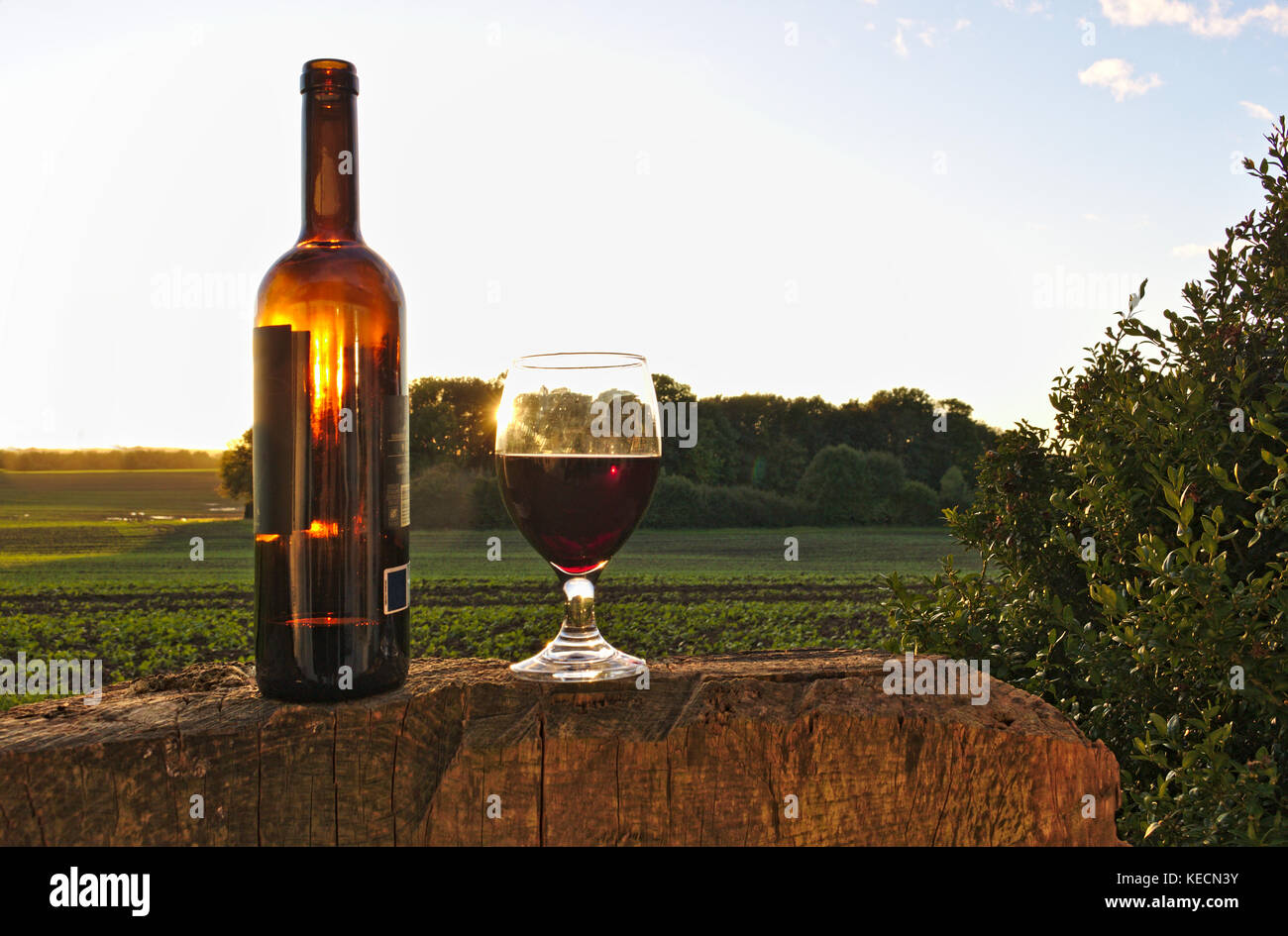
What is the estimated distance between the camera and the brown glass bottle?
5.87 feet

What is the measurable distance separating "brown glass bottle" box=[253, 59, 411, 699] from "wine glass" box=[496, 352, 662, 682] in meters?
0.26

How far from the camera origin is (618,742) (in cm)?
180

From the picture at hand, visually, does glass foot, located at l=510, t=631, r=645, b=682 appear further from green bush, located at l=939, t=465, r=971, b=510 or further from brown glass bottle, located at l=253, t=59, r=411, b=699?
green bush, located at l=939, t=465, r=971, b=510

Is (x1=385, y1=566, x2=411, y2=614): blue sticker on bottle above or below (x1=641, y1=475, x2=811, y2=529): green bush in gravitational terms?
above

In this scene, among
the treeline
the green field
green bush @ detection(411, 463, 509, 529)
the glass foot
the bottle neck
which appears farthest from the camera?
the treeline

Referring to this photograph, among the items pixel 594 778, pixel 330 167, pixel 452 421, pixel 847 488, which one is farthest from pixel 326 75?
pixel 847 488

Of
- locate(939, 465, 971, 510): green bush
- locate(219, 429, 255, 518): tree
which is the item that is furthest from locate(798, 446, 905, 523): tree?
locate(219, 429, 255, 518): tree

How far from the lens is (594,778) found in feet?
5.92

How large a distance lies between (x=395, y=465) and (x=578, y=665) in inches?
24.5

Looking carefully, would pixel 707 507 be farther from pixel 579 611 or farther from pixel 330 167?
pixel 330 167

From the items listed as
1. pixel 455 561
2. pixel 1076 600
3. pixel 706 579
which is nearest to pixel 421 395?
pixel 455 561

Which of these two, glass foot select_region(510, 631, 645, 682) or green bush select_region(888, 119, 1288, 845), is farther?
green bush select_region(888, 119, 1288, 845)
